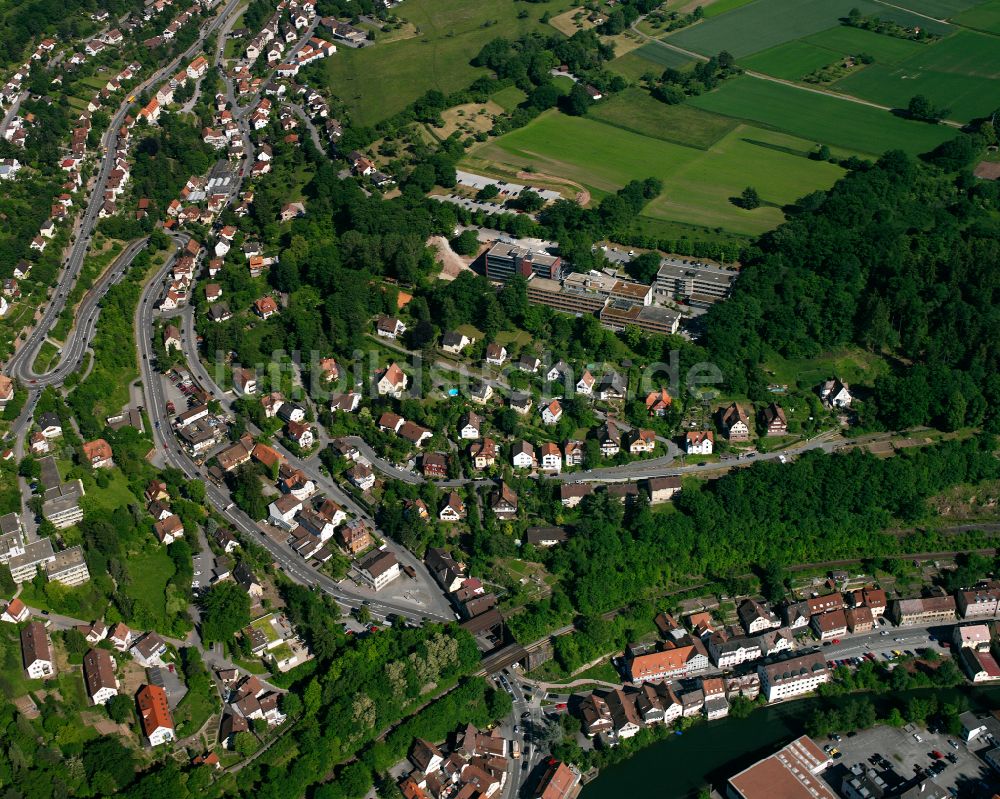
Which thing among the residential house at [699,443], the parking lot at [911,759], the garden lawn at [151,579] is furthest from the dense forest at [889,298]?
the garden lawn at [151,579]

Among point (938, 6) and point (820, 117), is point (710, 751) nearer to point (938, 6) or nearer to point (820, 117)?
point (820, 117)

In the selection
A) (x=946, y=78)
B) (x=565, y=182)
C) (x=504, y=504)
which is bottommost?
(x=504, y=504)

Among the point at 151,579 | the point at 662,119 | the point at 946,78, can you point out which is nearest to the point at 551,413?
the point at 151,579

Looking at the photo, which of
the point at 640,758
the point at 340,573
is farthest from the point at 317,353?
the point at 640,758

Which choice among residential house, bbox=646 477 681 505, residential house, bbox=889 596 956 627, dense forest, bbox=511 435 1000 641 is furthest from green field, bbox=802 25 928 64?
residential house, bbox=889 596 956 627

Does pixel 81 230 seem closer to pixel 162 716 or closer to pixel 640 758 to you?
pixel 162 716

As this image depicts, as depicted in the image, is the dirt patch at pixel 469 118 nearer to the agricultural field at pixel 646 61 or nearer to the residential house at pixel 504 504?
the agricultural field at pixel 646 61

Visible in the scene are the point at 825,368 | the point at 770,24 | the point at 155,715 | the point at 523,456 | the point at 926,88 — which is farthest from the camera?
the point at 770,24
